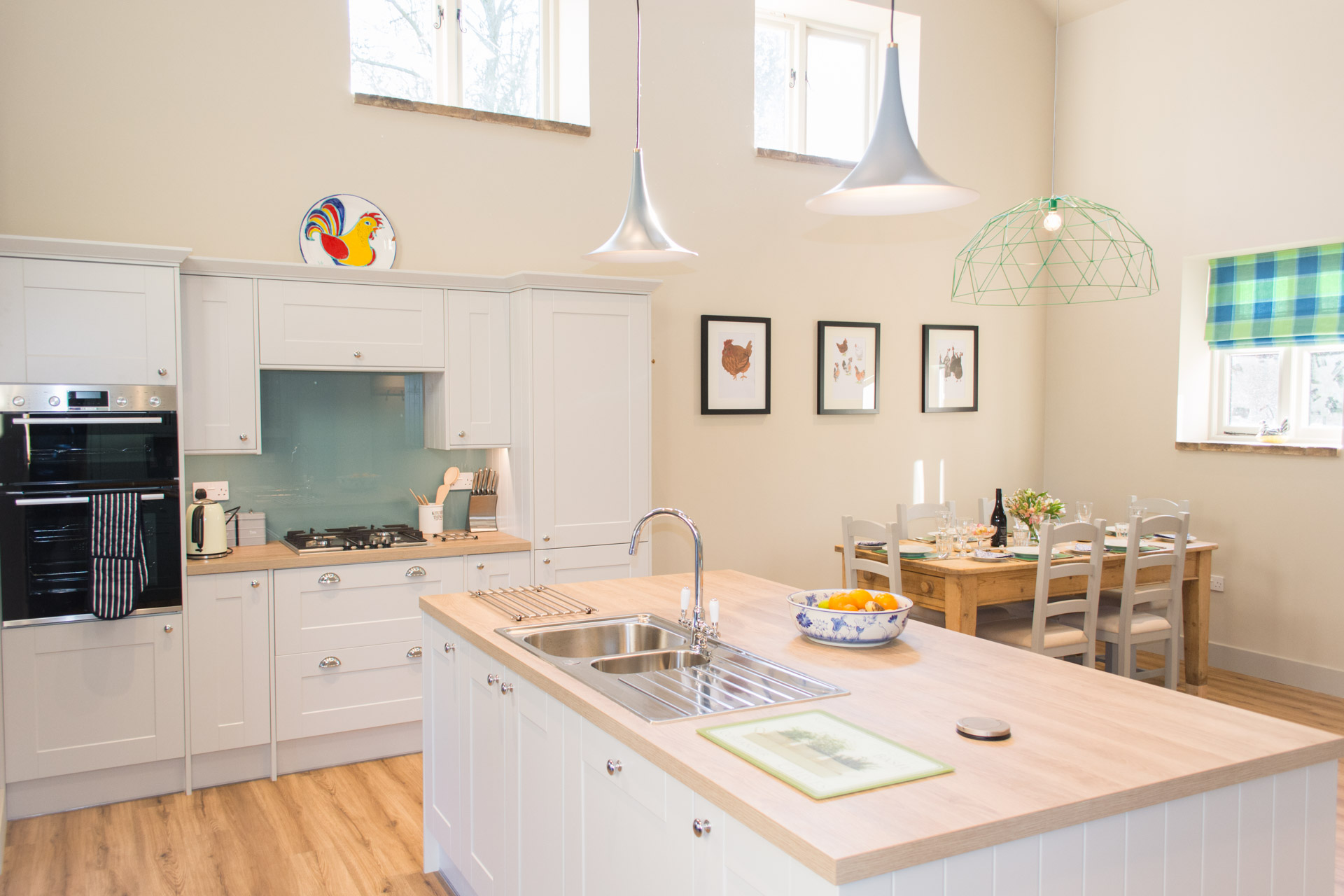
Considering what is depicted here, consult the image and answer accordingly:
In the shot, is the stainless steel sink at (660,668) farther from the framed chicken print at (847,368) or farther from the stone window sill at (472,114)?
the framed chicken print at (847,368)

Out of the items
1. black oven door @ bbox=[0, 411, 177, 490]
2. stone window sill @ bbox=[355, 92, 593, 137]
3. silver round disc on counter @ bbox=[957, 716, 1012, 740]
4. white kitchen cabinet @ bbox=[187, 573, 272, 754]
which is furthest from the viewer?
stone window sill @ bbox=[355, 92, 593, 137]

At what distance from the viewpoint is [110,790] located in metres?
3.57

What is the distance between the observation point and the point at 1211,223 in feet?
17.0

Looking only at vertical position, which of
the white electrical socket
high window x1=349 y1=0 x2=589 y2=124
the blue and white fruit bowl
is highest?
high window x1=349 y1=0 x2=589 y2=124

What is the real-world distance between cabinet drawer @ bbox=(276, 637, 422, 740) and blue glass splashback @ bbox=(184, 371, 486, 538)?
0.72m

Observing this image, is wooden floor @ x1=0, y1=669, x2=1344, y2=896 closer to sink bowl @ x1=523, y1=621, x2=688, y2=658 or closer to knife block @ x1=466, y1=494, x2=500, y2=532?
sink bowl @ x1=523, y1=621, x2=688, y2=658

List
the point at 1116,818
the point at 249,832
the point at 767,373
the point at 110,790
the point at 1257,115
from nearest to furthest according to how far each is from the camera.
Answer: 1. the point at 1116,818
2. the point at 249,832
3. the point at 110,790
4. the point at 1257,115
5. the point at 767,373

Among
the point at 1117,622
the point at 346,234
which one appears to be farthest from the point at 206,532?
the point at 1117,622

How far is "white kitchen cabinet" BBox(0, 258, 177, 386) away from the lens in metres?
3.33

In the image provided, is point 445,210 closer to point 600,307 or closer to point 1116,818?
point 600,307

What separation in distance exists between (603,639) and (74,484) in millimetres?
2101

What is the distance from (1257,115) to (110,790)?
6.15 meters

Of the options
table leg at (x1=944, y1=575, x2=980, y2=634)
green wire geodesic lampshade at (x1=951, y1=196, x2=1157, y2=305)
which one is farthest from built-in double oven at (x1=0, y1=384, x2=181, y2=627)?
green wire geodesic lampshade at (x1=951, y1=196, x2=1157, y2=305)

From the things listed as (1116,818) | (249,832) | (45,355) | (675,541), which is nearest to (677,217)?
(675,541)
